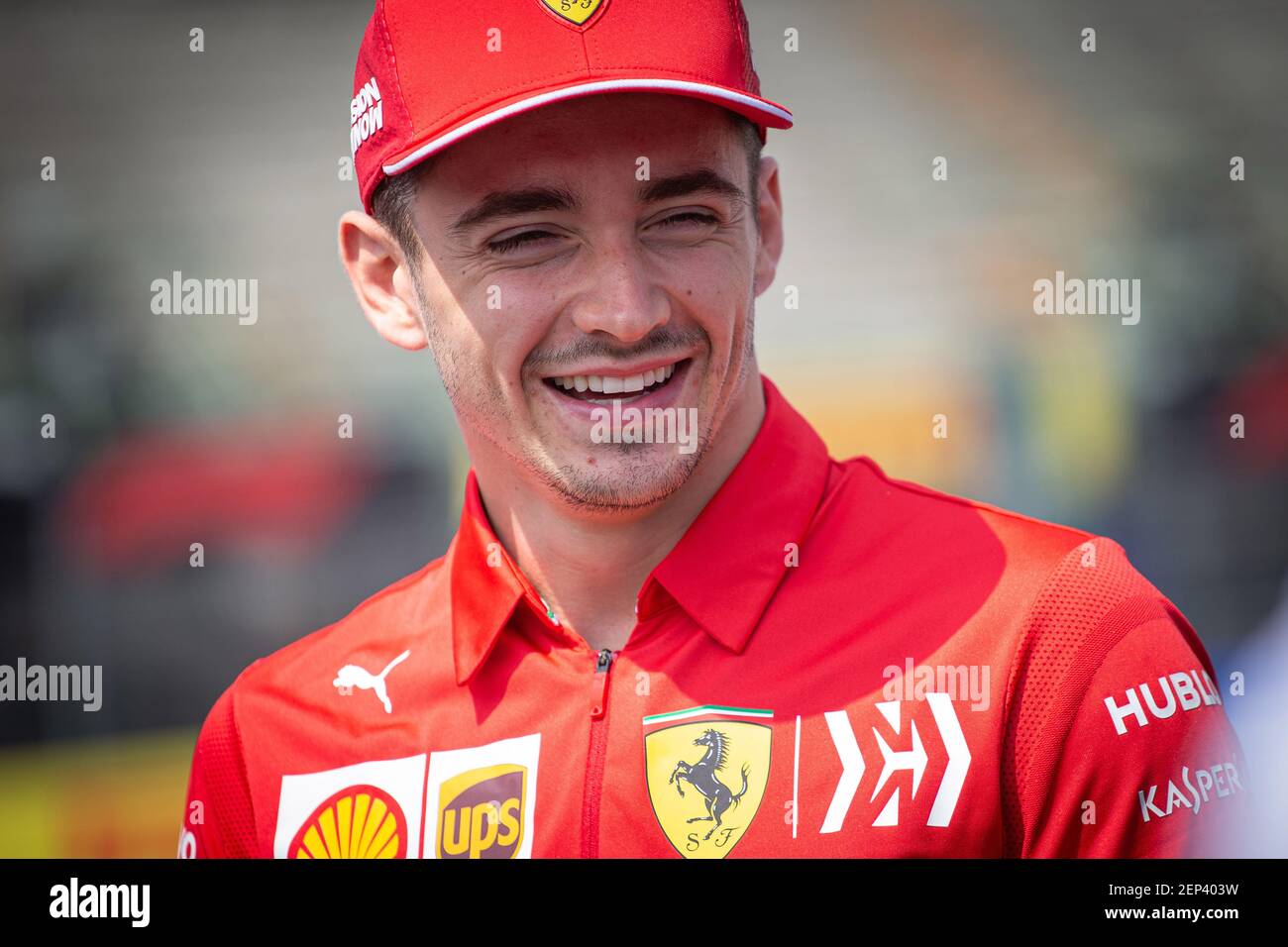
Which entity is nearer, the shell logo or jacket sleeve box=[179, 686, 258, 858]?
the shell logo

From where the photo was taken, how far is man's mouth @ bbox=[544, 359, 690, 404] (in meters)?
1.53

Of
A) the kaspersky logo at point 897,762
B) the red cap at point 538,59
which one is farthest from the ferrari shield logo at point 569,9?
the kaspersky logo at point 897,762

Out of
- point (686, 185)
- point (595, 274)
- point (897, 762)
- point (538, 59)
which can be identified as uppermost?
point (538, 59)

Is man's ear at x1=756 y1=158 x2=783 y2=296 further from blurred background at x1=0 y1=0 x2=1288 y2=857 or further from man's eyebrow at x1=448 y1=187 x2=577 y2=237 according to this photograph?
blurred background at x1=0 y1=0 x2=1288 y2=857

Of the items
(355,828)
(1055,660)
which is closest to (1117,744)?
(1055,660)

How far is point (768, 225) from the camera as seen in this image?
1.77 metres

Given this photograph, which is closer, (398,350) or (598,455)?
(598,455)

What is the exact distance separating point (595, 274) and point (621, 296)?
5 centimetres

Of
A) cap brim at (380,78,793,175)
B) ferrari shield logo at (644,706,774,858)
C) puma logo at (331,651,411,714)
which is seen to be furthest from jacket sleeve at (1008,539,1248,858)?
puma logo at (331,651,411,714)

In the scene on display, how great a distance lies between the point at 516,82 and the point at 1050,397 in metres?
2.45

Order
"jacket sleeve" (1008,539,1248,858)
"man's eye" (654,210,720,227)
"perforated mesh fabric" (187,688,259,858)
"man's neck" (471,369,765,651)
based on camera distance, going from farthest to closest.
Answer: "perforated mesh fabric" (187,688,259,858)
"man's neck" (471,369,765,651)
"man's eye" (654,210,720,227)
"jacket sleeve" (1008,539,1248,858)

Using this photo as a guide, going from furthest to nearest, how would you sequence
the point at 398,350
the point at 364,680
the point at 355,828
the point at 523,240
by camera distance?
the point at 398,350
the point at 364,680
the point at 355,828
the point at 523,240

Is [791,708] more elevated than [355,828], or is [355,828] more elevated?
[791,708]

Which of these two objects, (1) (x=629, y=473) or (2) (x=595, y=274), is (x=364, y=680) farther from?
(2) (x=595, y=274)
